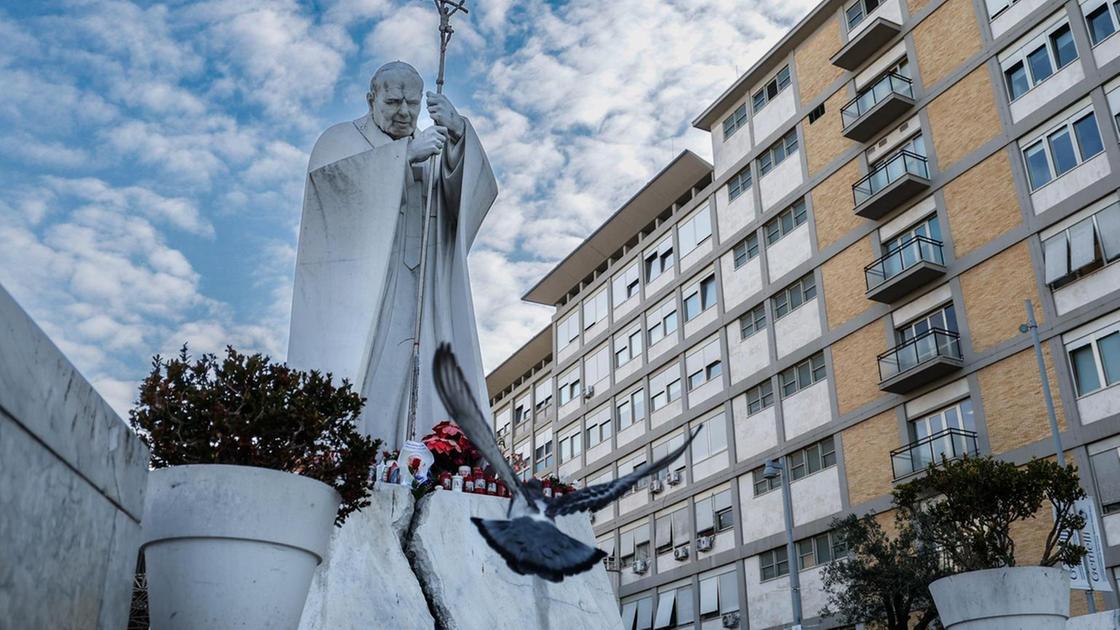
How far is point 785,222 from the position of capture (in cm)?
3891

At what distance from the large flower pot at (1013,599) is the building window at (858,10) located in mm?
30567

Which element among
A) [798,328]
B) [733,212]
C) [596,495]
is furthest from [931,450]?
[596,495]

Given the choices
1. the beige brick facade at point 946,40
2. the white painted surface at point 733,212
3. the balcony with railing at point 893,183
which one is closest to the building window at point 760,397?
the white painted surface at point 733,212

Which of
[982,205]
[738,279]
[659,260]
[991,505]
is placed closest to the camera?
[991,505]

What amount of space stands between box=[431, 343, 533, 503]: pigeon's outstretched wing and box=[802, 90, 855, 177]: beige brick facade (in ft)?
107

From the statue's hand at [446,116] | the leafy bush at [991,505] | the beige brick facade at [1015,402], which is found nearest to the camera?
the leafy bush at [991,505]

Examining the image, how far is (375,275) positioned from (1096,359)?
65.2ft

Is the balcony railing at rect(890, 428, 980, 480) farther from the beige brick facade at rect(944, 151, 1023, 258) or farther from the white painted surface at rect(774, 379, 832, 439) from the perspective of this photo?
the beige brick facade at rect(944, 151, 1023, 258)

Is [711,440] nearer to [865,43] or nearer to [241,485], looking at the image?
[865,43]

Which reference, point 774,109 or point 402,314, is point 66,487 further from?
point 774,109

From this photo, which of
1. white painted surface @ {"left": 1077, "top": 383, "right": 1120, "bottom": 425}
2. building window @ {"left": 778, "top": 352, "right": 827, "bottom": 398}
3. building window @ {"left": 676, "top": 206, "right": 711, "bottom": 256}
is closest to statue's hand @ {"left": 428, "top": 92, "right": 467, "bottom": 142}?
white painted surface @ {"left": 1077, "top": 383, "right": 1120, "bottom": 425}

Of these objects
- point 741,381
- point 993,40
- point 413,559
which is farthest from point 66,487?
point 741,381

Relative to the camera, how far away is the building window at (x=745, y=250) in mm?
40719

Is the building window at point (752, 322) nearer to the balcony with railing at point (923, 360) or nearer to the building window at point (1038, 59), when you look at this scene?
the balcony with railing at point (923, 360)
